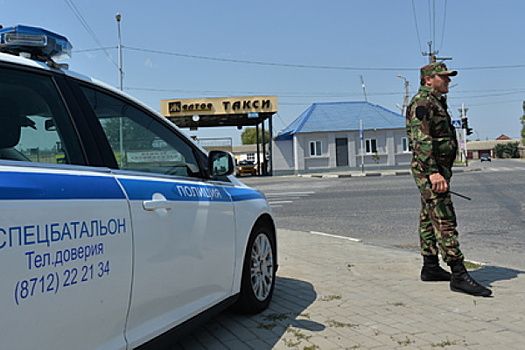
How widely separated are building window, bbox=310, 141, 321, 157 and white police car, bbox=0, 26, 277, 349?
125 ft

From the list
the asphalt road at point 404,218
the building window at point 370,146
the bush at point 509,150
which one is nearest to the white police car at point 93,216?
the asphalt road at point 404,218

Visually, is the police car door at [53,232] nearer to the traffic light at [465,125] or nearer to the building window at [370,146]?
the traffic light at [465,125]

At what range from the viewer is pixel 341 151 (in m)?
41.3

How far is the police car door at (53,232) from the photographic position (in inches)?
69.1

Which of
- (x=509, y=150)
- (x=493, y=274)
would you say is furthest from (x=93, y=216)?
(x=509, y=150)

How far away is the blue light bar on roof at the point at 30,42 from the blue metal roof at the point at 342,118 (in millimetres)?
38313

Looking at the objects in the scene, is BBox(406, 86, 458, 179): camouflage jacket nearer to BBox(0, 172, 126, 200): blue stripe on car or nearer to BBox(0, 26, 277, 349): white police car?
BBox(0, 26, 277, 349): white police car

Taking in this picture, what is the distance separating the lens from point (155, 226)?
2.53m

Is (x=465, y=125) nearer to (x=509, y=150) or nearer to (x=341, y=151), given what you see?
(x=341, y=151)

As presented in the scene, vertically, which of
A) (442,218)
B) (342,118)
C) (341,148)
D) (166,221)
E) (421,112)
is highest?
(342,118)

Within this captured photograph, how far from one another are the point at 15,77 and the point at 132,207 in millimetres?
756

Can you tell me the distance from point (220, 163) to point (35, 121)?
144 centimetres

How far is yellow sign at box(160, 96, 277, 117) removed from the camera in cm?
3756

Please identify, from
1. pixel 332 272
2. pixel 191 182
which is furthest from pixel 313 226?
pixel 191 182
